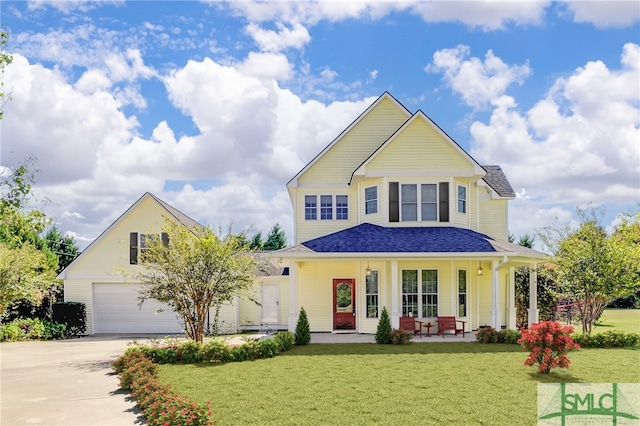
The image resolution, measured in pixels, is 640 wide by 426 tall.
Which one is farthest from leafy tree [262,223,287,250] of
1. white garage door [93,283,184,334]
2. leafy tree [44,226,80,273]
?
white garage door [93,283,184,334]

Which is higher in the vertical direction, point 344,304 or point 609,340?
point 344,304

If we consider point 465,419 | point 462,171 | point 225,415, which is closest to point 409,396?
point 465,419

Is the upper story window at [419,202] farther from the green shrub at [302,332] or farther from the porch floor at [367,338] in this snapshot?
the green shrub at [302,332]

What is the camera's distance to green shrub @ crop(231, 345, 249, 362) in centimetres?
1669

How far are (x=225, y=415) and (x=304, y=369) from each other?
4794 millimetres

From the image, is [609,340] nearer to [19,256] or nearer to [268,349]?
[268,349]

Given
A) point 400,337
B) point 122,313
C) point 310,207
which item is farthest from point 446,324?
point 122,313

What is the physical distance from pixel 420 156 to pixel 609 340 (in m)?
9.79

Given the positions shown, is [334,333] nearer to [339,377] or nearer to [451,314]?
[451,314]

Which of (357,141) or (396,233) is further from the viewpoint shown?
(357,141)

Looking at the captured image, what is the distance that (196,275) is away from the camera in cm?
1805

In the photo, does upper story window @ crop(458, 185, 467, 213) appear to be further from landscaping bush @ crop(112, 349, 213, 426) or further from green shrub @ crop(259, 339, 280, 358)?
landscaping bush @ crop(112, 349, 213, 426)

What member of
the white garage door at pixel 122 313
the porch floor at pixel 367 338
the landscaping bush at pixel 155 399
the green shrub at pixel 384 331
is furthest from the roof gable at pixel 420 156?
the white garage door at pixel 122 313

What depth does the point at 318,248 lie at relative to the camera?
68.7ft
